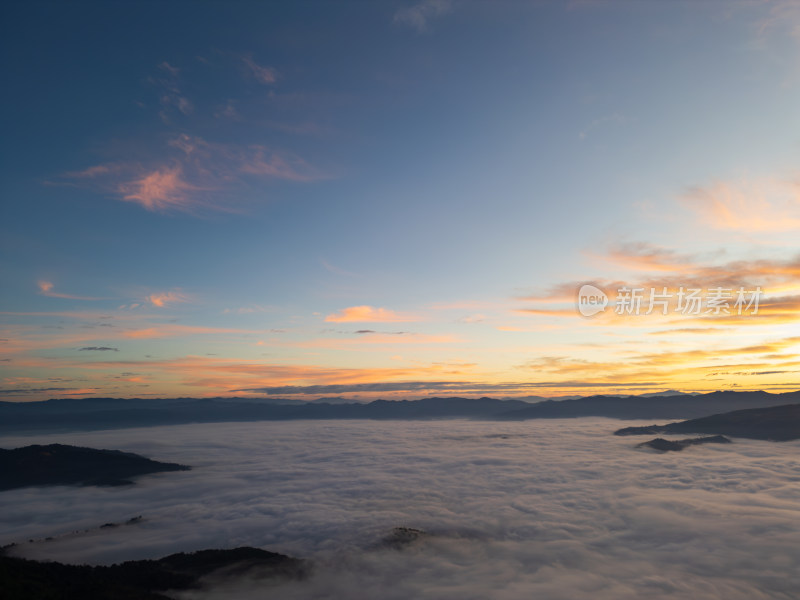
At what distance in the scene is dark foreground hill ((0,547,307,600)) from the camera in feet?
Result: 161

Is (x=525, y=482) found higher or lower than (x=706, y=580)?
lower

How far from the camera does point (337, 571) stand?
87062 mm

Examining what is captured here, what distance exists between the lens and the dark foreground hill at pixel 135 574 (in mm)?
49062

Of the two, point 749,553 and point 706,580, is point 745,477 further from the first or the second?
point 706,580

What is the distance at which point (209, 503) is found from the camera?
512ft

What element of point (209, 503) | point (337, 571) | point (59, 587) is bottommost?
point (209, 503)

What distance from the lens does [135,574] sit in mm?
73125

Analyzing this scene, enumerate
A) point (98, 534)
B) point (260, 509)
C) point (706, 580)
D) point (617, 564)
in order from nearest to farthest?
point (706, 580) → point (617, 564) → point (98, 534) → point (260, 509)

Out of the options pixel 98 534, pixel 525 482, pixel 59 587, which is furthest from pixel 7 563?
pixel 525 482

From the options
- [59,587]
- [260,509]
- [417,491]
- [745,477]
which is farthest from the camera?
[745,477]

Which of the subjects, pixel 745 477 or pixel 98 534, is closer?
pixel 98 534

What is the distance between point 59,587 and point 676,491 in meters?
187

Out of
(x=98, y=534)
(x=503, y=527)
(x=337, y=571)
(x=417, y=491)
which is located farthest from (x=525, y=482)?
(x=98, y=534)

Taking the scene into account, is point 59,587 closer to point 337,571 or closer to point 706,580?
point 337,571
